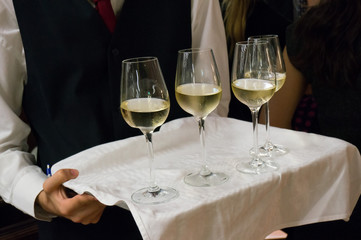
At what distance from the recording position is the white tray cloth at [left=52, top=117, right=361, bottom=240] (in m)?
0.82

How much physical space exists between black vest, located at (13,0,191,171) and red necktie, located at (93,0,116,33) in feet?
0.08

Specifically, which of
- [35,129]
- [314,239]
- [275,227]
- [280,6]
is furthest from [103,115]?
[280,6]

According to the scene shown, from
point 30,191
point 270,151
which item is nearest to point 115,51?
point 30,191

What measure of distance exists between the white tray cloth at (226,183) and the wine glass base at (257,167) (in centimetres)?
2

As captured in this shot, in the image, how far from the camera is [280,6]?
9.25ft

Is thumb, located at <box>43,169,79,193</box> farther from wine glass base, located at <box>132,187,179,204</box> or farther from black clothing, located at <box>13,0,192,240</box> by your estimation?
black clothing, located at <box>13,0,192,240</box>

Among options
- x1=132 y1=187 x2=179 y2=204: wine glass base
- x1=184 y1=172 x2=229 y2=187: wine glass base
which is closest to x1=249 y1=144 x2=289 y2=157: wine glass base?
x1=184 y1=172 x2=229 y2=187: wine glass base

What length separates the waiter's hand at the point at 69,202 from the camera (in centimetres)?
99

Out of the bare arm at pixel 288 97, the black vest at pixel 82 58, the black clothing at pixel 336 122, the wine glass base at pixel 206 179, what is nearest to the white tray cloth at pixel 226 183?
the wine glass base at pixel 206 179

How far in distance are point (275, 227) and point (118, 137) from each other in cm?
63

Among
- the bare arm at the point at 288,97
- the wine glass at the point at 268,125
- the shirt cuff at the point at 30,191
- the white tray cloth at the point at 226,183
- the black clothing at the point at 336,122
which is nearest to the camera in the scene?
the white tray cloth at the point at 226,183

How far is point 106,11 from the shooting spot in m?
1.34

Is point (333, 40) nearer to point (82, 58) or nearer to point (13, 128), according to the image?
point (82, 58)

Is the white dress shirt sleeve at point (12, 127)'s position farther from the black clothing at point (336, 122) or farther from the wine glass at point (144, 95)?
the black clothing at point (336, 122)
